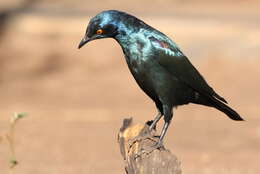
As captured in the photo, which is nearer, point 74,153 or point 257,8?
point 74,153

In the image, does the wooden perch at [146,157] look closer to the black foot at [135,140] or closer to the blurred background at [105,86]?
the black foot at [135,140]

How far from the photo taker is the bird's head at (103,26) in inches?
273

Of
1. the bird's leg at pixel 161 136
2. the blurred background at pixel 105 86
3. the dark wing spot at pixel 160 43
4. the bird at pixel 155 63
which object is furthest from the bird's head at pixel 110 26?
the blurred background at pixel 105 86

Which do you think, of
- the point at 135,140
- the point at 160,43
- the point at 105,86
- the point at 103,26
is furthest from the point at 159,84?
the point at 105,86

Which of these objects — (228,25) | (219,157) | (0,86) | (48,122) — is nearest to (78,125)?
(48,122)

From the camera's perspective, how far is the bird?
7008mm

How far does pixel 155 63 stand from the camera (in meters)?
7.33

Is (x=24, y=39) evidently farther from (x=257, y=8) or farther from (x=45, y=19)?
(x=257, y=8)

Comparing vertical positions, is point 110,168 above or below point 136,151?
below

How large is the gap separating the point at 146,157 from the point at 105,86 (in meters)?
13.7

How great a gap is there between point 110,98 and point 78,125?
3338mm

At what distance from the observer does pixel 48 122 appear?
16.8 metres

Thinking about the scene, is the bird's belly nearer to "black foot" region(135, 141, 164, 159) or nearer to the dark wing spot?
the dark wing spot

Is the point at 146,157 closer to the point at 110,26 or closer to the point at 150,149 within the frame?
the point at 150,149
